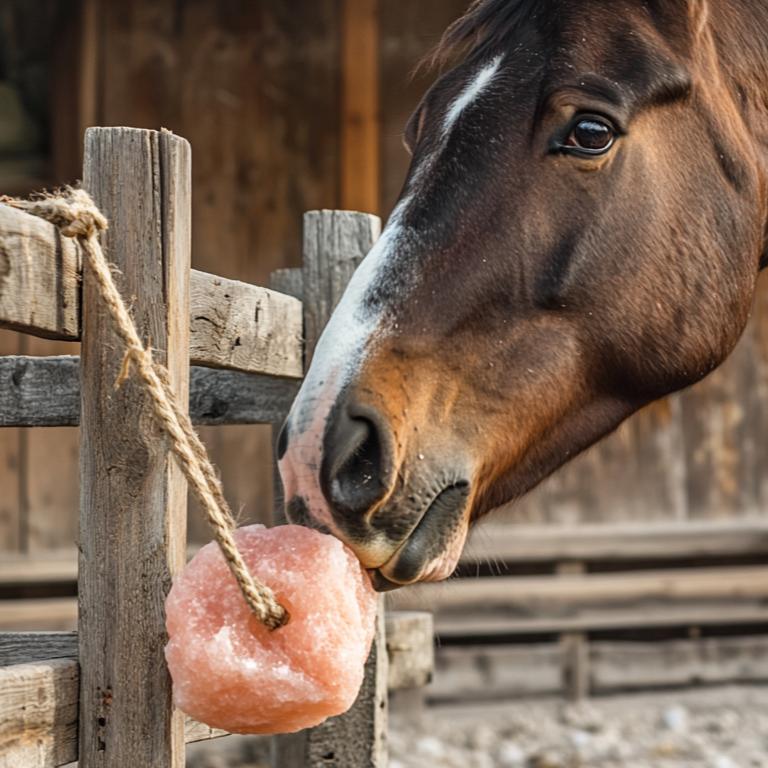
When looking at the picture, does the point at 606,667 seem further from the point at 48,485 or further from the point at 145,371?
Result: the point at 145,371

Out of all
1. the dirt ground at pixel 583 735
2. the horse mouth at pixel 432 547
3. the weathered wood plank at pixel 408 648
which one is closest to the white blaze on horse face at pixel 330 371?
the horse mouth at pixel 432 547

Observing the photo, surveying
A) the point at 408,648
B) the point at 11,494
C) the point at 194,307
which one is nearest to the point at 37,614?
the point at 11,494

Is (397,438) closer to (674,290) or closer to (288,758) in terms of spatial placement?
(674,290)

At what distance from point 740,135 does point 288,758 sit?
133 centimetres

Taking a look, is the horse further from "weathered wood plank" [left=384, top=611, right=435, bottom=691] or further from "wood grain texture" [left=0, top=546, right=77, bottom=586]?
"wood grain texture" [left=0, top=546, right=77, bottom=586]

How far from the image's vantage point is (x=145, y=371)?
1179mm

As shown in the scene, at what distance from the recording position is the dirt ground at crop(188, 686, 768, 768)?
168 inches

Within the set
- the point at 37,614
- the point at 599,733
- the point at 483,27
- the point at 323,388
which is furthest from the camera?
the point at 599,733

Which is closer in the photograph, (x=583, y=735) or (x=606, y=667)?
(x=583, y=735)

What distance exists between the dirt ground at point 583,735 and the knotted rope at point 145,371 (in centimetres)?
318

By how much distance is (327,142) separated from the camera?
4.94 metres

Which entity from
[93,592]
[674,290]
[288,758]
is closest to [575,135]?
[674,290]

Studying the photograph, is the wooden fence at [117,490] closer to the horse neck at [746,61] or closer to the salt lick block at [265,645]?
the salt lick block at [265,645]

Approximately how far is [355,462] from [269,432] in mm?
3516
